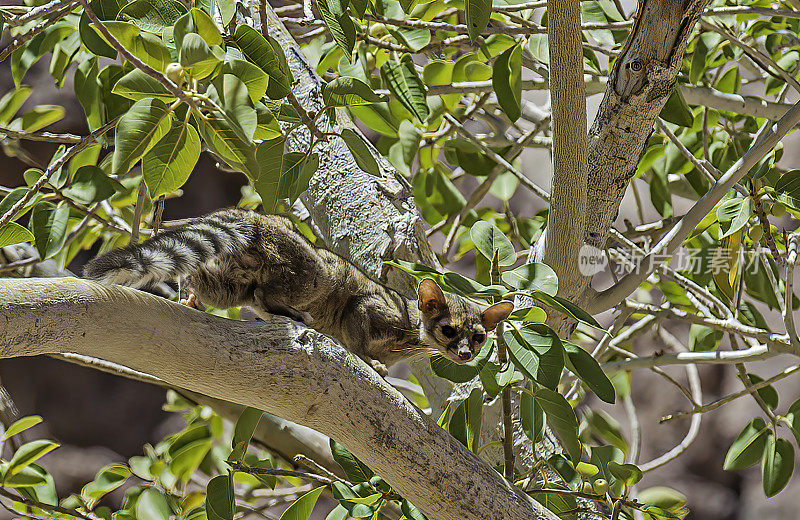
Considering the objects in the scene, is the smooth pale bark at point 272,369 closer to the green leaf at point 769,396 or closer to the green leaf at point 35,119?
the green leaf at point 769,396

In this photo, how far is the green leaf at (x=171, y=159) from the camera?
1016mm

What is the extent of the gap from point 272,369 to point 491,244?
0.50 meters

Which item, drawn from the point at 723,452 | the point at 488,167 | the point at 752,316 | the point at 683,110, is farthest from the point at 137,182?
the point at 723,452

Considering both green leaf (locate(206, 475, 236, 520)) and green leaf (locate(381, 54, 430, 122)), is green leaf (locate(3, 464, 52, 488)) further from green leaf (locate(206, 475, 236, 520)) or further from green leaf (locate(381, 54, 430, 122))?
green leaf (locate(381, 54, 430, 122))

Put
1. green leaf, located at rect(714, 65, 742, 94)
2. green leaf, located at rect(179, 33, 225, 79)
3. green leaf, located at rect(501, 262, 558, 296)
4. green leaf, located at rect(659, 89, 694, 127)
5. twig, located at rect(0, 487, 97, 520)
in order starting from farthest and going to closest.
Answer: green leaf, located at rect(714, 65, 742, 94)
twig, located at rect(0, 487, 97, 520)
green leaf, located at rect(659, 89, 694, 127)
green leaf, located at rect(501, 262, 558, 296)
green leaf, located at rect(179, 33, 225, 79)

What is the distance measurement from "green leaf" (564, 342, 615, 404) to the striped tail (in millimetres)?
843

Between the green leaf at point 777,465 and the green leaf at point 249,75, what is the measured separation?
1674mm

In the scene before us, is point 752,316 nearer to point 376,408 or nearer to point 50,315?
point 376,408

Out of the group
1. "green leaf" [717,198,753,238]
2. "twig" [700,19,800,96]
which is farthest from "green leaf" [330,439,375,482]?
"twig" [700,19,800,96]

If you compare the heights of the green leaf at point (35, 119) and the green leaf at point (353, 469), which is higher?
the green leaf at point (35, 119)

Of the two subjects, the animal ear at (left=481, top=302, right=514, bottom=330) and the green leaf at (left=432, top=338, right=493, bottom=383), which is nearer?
the green leaf at (left=432, top=338, right=493, bottom=383)

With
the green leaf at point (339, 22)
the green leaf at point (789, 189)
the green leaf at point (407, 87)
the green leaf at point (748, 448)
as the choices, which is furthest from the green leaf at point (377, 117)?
the green leaf at point (748, 448)

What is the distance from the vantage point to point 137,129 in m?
0.96

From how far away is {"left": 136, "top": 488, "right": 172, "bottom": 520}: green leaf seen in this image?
186cm
